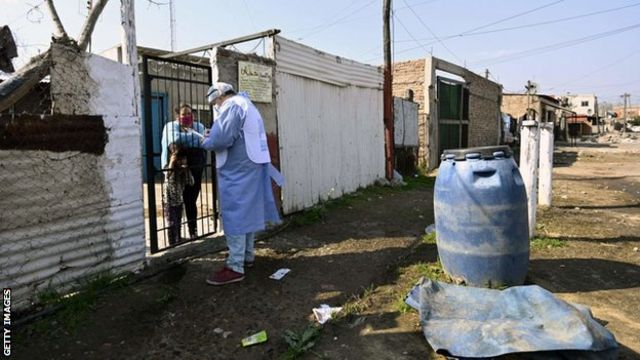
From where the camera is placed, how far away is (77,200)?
3668 millimetres

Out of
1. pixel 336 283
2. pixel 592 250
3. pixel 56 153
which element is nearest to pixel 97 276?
pixel 56 153

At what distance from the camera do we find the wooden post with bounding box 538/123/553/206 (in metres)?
6.53

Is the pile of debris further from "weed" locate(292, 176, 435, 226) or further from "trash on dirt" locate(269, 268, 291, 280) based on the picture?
"trash on dirt" locate(269, 268, 291, 280)

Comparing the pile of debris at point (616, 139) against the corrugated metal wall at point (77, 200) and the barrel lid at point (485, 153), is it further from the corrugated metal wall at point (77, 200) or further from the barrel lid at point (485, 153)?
the corrugated metal wall at point (77, 200)

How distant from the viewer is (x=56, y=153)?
351 centimetres

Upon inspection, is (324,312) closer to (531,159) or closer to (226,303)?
(226,303)

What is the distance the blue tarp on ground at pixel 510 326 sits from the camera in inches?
102

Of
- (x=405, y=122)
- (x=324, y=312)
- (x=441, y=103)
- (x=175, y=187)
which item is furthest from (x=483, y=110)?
(x=324, y=312)

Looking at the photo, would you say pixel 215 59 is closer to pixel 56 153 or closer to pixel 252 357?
pixel 56 153

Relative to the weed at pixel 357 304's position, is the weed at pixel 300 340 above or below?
below

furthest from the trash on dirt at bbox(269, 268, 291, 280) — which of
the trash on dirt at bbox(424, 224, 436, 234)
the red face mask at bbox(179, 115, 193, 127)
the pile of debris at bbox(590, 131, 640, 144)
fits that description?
the pile of debris at bbox(590, 131, 640, 144)

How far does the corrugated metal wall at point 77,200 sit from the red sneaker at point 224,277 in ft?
2.43

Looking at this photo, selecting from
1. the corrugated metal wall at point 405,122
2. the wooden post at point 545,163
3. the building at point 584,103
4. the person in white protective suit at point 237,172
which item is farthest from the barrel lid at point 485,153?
the building at point 584,103

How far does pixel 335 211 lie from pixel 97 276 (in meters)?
3.88
